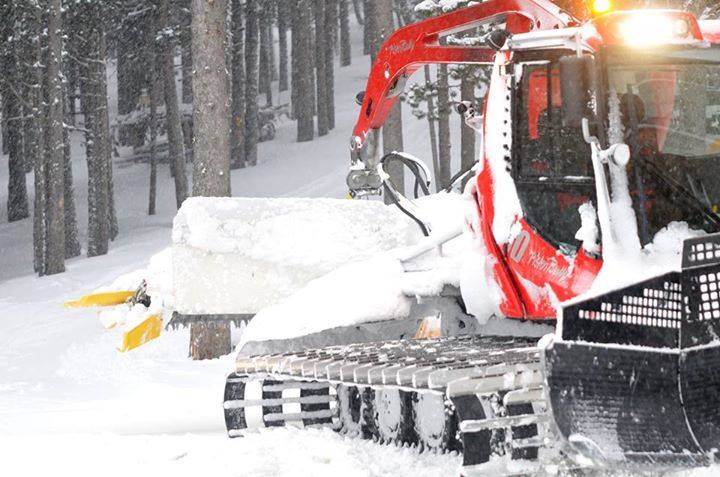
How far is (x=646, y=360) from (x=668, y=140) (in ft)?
5.16

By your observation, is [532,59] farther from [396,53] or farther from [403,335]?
[396,53]

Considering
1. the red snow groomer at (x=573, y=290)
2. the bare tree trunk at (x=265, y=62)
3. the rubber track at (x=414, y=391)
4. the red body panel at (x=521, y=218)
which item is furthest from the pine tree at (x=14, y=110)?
the red snow groomer at (x=573, y=290)

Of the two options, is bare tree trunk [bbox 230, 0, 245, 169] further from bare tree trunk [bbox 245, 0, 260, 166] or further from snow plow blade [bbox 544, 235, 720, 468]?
snow plow blade [bbox 544, 235, 720, 468]

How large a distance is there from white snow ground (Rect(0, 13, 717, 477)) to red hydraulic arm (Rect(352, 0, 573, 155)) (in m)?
2.85

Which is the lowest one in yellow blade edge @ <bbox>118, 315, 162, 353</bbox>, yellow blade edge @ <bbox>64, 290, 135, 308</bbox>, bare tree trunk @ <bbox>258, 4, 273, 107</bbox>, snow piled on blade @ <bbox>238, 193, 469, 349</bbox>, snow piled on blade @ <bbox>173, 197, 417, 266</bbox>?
yellow blade edge @ <bbox>118, 315, 162, 353</bbox>

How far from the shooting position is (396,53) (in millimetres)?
9523

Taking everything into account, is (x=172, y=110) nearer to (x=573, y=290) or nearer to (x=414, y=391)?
(x=414, y=391)

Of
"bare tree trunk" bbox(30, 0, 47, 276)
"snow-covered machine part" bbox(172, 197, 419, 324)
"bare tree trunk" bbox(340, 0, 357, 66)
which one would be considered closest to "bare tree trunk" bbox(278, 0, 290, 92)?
"bare tree trunk" bbox(340, 0, 357, 66)

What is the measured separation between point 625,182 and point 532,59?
1173 millimetres

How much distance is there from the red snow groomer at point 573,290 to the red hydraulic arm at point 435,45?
1.4 inches

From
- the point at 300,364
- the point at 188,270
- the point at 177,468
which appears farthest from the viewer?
the point at 188,270

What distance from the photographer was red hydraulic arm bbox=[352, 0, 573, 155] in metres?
7.57

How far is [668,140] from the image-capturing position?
19.5ft

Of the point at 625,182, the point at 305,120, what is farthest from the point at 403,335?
the point at 305,120
